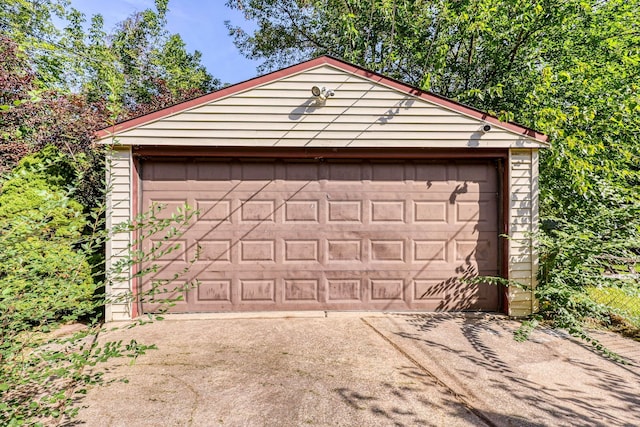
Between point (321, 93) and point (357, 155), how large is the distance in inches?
42.4

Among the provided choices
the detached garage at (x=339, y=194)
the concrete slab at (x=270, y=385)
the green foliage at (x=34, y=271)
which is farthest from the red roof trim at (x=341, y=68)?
the concrete slab at (x=270, y=385)

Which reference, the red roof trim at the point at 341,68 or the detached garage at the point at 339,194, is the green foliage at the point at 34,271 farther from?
the red roof trim at the point at 341,68

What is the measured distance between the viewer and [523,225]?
15.7 ft

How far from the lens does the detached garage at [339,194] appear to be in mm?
4746

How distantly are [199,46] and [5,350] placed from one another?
18.9 m

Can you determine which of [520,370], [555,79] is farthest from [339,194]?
[555,79]

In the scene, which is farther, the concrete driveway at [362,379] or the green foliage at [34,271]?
the concrete driveway at [362,379]

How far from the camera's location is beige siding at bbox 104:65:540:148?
470 centimetres

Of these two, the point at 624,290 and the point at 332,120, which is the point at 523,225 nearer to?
the point at 624,290

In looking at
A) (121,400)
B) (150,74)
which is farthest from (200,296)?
(150,74)

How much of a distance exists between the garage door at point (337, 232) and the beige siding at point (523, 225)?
0.25 meters

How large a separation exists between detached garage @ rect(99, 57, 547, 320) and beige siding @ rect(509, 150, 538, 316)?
0.05ft

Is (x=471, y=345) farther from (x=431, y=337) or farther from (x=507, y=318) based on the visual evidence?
(x=507, y=318)

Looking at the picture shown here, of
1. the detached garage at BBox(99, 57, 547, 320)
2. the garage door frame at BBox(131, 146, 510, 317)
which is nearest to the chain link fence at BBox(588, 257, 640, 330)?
the detached garage at BBox(99, 57, 547, 320)
